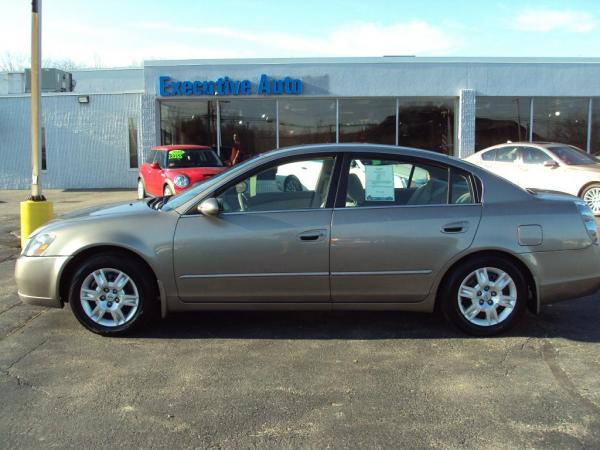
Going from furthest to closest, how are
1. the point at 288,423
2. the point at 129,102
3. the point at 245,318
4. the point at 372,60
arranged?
the point at 129,102, the point at 372,60, the point at 245,318, the point at 288,423

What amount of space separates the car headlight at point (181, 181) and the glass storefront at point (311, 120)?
6.69m

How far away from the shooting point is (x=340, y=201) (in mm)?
4488

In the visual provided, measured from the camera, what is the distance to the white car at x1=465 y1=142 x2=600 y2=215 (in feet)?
36.8

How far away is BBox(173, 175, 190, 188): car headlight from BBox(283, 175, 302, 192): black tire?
23.8 feet

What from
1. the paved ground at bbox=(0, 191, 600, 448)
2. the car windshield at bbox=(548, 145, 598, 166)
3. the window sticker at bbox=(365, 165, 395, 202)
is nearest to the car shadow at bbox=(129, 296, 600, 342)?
the paved ground at bbox=(0, 191, 600, 448)

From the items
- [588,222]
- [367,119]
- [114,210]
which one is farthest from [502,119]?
[114,210]

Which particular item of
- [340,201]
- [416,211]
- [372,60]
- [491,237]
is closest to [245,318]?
[340,201]

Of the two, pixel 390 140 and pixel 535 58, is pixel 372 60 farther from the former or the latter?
pixel 535 58

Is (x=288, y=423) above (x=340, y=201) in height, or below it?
below

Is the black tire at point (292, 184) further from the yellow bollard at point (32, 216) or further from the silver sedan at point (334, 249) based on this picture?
the yellow bollard at point (32, 216)

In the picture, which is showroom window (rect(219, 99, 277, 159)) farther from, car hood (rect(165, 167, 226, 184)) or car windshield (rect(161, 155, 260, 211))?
car windshield (rect(161, 155, 260, 211))

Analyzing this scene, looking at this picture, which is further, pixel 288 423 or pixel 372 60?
pixel 372 60

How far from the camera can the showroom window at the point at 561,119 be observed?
701 inches

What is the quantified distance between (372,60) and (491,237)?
1392 cm
